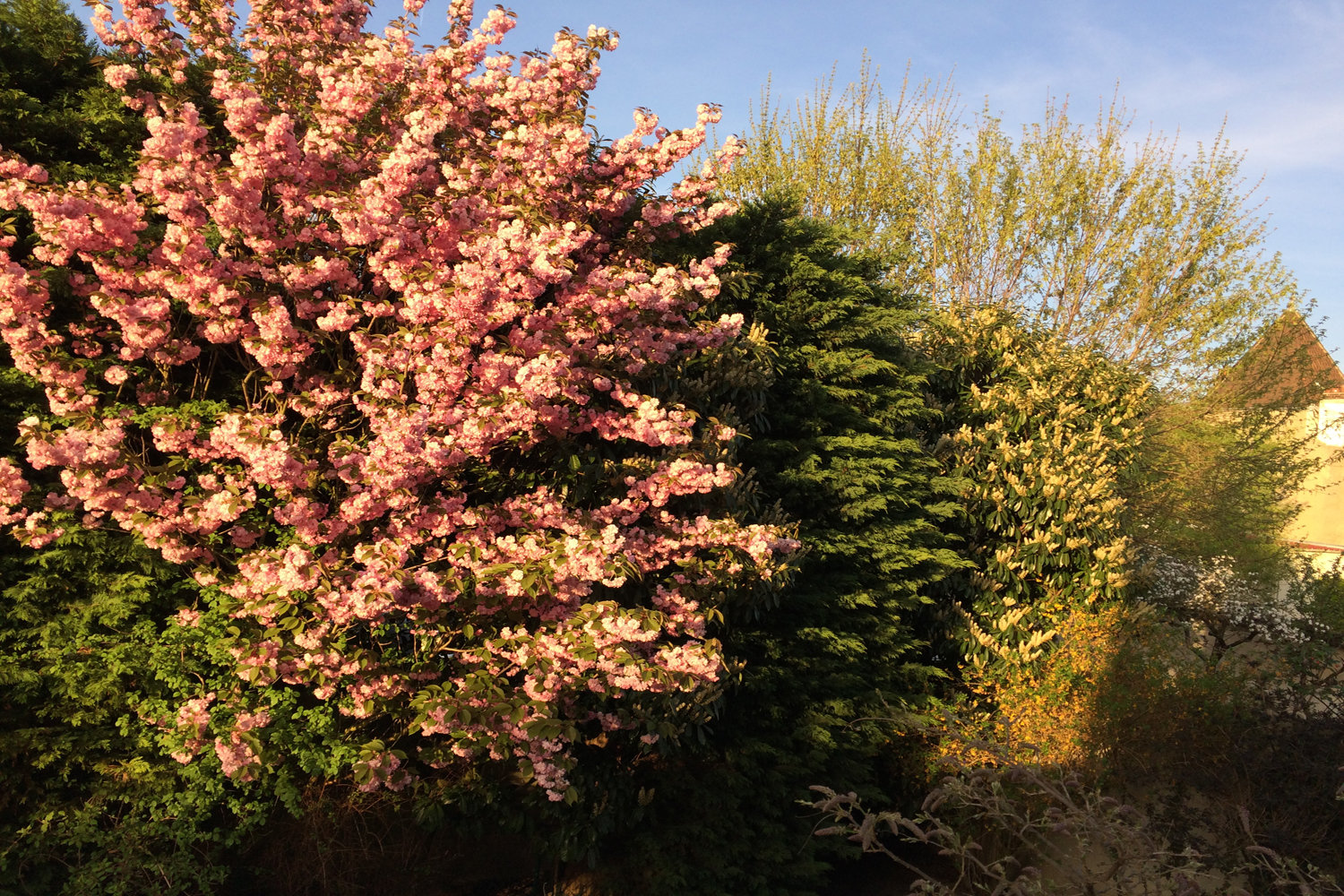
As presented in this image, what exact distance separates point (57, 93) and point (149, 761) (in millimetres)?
4977

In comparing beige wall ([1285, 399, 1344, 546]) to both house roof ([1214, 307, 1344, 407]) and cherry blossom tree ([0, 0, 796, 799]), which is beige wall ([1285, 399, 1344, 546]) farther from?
cherry blossom tree ([0, 0, 796, 799])

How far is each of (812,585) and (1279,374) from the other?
55.8ft

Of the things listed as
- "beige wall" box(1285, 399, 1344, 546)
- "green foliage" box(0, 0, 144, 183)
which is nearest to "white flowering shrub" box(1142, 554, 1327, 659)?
"beige wall" box(1285, 399, 1344, 546)

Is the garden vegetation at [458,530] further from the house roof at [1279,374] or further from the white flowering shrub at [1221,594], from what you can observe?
the house roof at [1279,374]

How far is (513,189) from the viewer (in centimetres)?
614

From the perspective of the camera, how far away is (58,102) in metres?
6.62

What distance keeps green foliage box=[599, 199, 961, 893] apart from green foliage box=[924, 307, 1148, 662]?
83cm

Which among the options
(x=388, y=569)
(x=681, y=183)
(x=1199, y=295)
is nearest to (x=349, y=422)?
(x=388, y=569)

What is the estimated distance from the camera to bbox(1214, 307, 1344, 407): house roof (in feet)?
65.0

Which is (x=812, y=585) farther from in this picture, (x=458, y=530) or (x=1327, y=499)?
(x=1327, y=499)

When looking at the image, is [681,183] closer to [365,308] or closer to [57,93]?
[365,308]

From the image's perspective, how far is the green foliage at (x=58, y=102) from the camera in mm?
6312

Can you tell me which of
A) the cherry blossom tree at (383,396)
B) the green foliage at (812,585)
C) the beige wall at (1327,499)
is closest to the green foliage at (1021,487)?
the green foliage at (812,585)

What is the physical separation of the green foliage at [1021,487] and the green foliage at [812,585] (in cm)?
83
